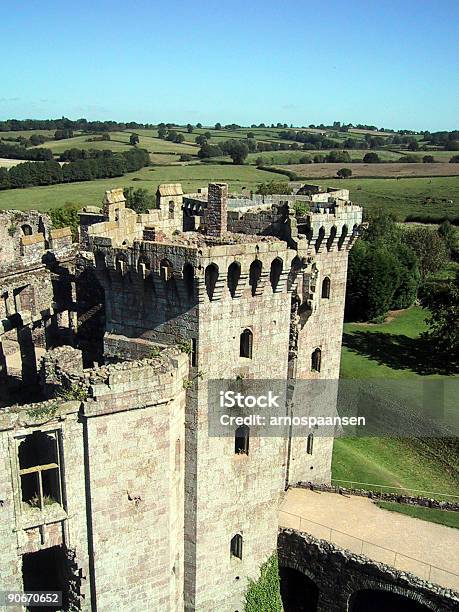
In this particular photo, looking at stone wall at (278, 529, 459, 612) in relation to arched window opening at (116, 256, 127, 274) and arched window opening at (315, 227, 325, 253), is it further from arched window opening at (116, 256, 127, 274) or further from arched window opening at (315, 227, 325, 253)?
arched window opening at (116, 256, 127, 274)

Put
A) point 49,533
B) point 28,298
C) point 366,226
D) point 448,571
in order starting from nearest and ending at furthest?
point 49,533
point 448,571
point 28,298
point 366,226

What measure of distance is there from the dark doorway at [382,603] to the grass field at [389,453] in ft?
20.3

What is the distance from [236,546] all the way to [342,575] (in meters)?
4.94

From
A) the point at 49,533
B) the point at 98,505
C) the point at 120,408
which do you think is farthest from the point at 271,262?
the point at 49,533

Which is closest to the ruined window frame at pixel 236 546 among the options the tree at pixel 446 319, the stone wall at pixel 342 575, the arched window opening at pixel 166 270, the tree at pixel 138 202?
the stone wall at pixel 342 575

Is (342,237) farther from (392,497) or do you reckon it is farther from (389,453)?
(389,453)

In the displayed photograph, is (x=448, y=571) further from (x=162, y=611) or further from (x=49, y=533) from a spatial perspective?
(x=49, y=533)

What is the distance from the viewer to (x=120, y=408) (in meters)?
18.4

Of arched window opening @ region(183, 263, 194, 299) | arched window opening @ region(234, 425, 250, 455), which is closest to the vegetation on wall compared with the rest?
→ arched window opening @ region(234, 425, 250, 455)

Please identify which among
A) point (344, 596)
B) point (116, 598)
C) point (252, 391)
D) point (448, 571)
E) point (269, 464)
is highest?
point (252, 391)

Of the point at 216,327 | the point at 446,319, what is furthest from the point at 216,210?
the point at 446,319

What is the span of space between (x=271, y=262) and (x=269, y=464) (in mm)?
7791

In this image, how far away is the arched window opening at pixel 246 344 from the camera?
21.6 m

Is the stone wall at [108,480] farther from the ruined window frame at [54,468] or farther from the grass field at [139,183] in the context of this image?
the grass field at [139,183]
